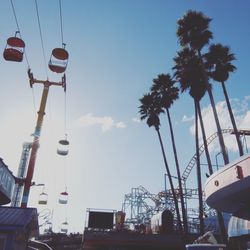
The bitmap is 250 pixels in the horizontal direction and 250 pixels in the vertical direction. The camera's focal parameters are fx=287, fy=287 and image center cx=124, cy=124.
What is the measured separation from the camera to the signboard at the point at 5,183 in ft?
52.6

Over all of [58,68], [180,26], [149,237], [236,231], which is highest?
[180,26]

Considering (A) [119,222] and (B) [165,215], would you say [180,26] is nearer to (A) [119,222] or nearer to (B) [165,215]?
(B) [165,215]

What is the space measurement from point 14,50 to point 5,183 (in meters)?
8.41

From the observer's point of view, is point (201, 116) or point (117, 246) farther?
point (201, 116)

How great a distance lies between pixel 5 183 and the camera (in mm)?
16781

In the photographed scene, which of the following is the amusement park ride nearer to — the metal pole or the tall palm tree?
the metal pole

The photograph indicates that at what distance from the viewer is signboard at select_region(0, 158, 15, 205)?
16031 millimetres

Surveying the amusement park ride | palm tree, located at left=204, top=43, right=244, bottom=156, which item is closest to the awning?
the amusement park ride

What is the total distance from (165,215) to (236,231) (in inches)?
714

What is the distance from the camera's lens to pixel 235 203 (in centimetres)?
1045

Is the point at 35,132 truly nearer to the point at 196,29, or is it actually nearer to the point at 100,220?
the point at 100,220

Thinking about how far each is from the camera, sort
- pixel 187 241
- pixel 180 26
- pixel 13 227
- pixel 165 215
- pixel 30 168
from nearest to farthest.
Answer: pixel 13 227 → pixel 30 168 → pixel 187 241 → pixel 180 26 → pixel 165 215

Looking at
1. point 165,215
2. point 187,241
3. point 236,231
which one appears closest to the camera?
point 236,231

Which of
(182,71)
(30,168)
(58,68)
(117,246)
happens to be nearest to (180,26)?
(182,71)
